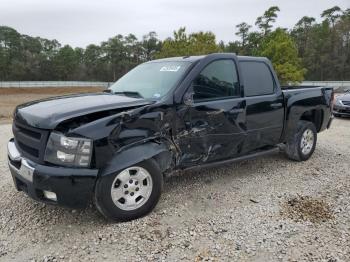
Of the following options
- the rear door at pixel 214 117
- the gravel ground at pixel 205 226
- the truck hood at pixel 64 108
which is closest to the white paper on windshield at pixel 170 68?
the rear door at pixel 214 117

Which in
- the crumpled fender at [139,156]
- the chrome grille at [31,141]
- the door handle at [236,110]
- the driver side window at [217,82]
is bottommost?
the crumpled fender at [139,156]

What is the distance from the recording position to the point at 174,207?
4223 mm

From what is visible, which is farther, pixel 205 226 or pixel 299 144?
pixel 299 144

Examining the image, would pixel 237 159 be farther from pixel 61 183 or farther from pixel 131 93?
pixel 61 183

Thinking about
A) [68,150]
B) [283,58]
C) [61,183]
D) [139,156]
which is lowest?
[61,183]

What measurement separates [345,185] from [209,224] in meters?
2.44

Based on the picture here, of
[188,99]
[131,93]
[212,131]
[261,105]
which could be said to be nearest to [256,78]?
[261,105]

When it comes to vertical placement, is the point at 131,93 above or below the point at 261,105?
above

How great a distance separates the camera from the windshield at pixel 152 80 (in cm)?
437

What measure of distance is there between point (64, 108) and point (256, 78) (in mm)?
2931

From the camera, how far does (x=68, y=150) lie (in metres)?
3.40

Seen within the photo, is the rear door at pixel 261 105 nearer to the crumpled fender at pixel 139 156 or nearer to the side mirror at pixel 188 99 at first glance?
the side mirror at pixel 188 99

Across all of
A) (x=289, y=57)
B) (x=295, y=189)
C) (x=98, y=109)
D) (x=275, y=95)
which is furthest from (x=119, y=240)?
(x=289, y=57)

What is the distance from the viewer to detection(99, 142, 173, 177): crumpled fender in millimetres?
3563
